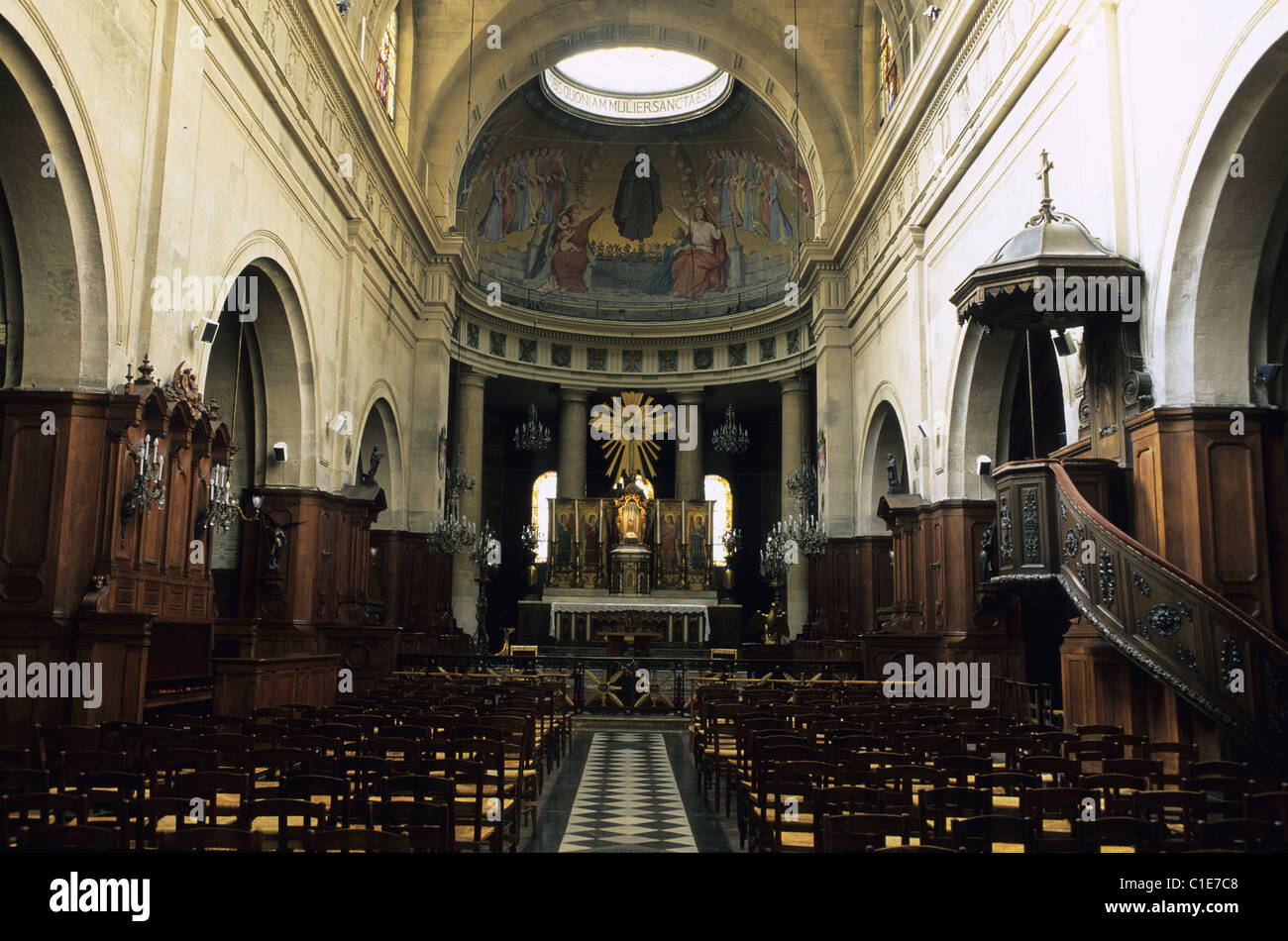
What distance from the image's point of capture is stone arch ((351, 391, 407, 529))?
74.5 ft

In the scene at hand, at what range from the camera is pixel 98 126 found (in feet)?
33.2

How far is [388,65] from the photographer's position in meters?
22.2

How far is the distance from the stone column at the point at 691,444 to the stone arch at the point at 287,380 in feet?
52.8

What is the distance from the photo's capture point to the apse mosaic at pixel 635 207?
100ft

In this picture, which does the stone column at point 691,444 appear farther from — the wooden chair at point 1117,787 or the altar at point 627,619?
the wooden chair at point 1117,787

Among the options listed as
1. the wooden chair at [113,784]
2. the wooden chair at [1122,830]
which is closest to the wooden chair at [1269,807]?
the wooden chair at [1122,830]

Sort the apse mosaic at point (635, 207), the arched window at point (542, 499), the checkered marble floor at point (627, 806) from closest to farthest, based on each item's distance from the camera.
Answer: the checkered marble floor at point (627, 806)
the apse mosaic at point (635, 207)
the arched window at point (542, 499)

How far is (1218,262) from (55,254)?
36.3ft

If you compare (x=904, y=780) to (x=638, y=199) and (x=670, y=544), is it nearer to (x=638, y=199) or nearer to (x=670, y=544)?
(x=670, y=544)

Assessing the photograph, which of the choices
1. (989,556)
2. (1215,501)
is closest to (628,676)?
(989,556)

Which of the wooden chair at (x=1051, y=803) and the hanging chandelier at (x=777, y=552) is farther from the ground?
the hanging chandelier at (x=777, y=552)
